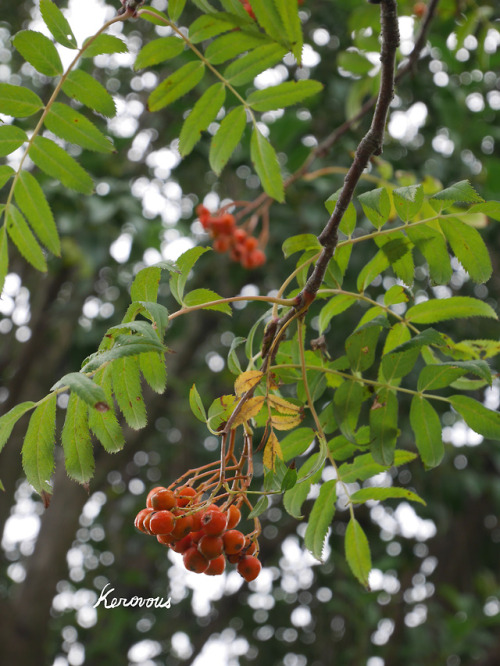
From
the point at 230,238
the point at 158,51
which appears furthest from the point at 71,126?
the point at 230,238

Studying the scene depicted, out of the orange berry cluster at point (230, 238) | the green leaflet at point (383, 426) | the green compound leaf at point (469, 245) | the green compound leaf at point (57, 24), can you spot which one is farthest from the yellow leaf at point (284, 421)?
the orange berry cluster at point (230, 238)

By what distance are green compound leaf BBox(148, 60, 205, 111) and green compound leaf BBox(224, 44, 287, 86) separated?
6 cm

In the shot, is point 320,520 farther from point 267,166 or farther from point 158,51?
point 158,51

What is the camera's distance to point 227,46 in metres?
1.05

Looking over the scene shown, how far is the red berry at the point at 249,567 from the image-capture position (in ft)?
2.76

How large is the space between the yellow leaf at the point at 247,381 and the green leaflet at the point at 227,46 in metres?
0.56

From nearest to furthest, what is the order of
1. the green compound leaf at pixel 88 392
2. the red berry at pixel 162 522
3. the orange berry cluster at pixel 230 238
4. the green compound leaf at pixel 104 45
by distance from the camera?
1. the green compound leaf at pixel 88 392
2. the red berry at pixel 162 522
3. the green compound leaf at pixel 104 45
4. the orange berry cluster at pixel 230 238

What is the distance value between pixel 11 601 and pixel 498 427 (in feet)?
8.96

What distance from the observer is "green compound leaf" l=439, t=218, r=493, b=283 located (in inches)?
35.9

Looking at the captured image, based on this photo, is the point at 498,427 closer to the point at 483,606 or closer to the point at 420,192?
the point at 420,192

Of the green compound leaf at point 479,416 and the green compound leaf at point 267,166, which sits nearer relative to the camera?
the green compound leaf at point 479,416

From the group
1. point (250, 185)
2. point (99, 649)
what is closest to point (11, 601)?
point (99, 649)

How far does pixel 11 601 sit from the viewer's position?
2891 mm

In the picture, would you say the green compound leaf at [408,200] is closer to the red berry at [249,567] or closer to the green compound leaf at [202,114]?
the green compound leaf at [202,114]
